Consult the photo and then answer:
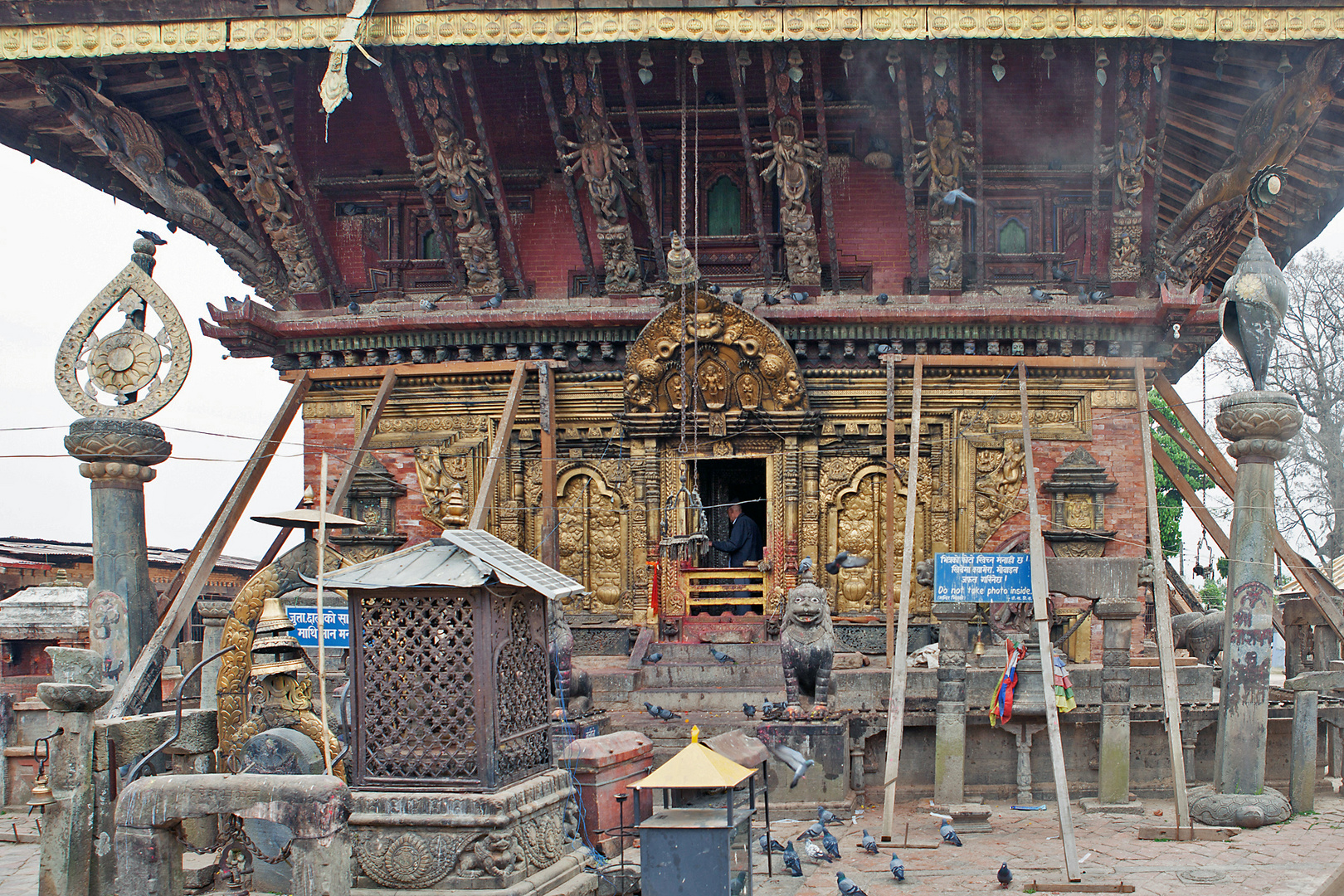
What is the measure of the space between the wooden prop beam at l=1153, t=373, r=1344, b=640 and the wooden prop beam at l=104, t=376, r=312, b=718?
35.1 feet

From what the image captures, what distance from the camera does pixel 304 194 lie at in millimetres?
15547

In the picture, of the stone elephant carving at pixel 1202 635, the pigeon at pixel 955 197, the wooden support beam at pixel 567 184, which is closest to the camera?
the wooden support beam at pixel 567 184

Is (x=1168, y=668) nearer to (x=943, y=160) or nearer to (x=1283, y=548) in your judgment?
(x=1283, y=548)

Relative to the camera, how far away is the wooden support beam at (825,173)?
13.6 meters

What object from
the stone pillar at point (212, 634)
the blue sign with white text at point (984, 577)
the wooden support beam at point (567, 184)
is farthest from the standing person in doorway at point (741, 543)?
the stone pillar at point (212, 634)

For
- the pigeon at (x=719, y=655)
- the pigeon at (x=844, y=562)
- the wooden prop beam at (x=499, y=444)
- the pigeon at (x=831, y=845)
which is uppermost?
the wooden prop beam at (x=499, y=444)

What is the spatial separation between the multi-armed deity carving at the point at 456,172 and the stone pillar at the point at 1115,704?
8861mm

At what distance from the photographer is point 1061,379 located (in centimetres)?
1510

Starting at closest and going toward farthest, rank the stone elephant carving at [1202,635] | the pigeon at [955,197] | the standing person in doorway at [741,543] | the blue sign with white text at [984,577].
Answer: the blue sign with white text at [984,577] → the pigeon at [955,197] → the stone elephant carving at [1202,635] → the standing person in doorway at [741,543]

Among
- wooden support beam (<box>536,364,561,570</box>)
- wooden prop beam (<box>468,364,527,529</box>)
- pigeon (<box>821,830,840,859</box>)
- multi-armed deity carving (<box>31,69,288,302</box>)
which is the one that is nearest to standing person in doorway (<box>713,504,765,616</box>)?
wooden support beam (<box>536,364,561,570</box>)

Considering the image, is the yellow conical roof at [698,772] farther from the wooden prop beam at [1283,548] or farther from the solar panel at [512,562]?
the wooden prop beam at [1283,548]

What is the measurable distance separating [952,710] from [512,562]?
5346 millimetres

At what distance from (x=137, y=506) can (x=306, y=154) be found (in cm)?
687

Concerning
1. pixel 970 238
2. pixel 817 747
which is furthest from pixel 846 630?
pixel 970 238
